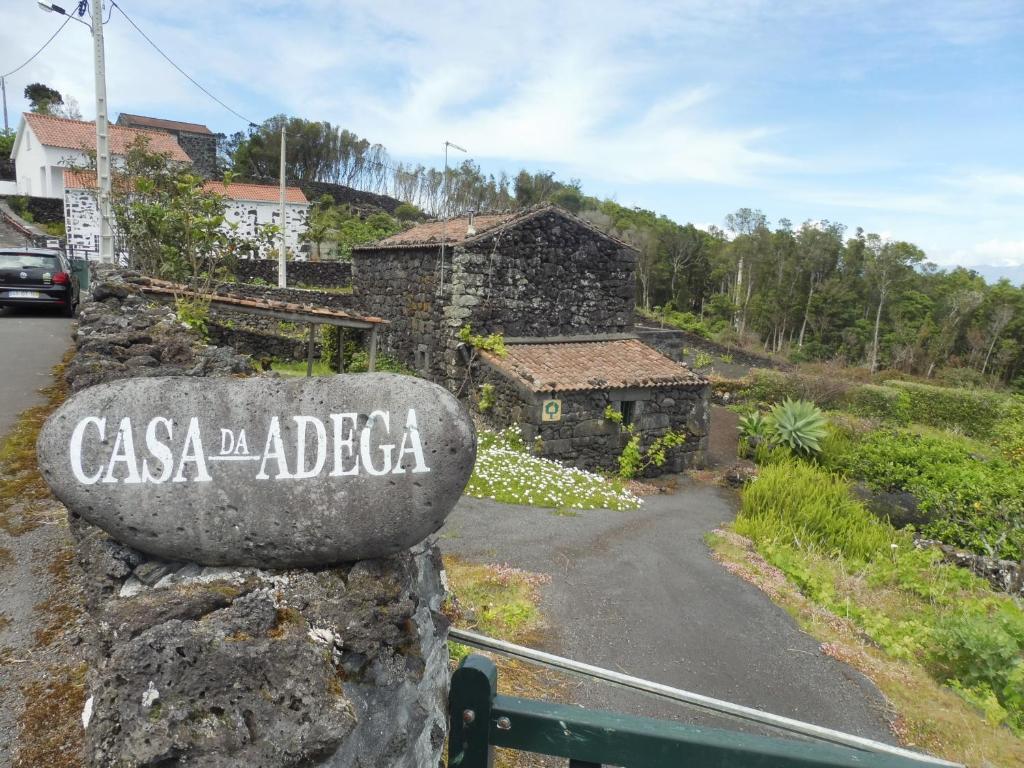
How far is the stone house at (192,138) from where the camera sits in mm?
51997

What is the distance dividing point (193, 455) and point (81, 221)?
3261 cm

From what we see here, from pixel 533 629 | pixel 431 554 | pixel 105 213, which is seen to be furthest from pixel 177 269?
pixel 431 554

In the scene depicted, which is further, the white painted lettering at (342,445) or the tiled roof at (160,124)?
the tiled roof at (160,124)

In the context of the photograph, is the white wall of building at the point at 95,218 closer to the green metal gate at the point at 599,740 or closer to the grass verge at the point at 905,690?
the grass verge at the point at 905,690

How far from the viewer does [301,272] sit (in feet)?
97.1

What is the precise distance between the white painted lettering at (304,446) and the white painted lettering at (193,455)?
0.94ft

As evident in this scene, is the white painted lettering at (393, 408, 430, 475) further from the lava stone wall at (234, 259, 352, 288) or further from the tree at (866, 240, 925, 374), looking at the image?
the tree at (866, 240, 925, 374)

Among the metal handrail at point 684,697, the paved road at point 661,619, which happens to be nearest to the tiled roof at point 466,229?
the paved road at point 661,619

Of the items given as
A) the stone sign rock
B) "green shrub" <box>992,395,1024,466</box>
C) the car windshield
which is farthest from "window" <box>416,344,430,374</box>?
"green shrub" <box>992,395,1024,466</box>

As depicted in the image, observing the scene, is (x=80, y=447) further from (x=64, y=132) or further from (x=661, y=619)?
(x=64, y=132)

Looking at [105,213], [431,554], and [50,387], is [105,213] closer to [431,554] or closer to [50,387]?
[50,387]

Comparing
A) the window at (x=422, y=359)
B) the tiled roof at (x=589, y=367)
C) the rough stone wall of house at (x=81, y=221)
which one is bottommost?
the window at (x=422, y=359)

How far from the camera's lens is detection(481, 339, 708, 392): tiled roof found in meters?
13.8

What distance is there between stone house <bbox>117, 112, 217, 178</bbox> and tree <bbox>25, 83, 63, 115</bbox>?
14.6ft
